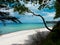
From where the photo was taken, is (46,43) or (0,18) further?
(0,18)

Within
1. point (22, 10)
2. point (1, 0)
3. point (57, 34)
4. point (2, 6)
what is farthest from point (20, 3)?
point (57, 34)

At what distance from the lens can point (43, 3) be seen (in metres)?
6.69

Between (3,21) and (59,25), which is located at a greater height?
(59,25)

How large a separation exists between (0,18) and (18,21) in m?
0.73

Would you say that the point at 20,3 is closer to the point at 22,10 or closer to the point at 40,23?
the point at 22,10

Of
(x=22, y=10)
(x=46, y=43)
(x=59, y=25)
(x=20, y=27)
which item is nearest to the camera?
(x=46, y=43)

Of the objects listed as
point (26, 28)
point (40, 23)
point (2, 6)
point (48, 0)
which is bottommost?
point (26, 28)

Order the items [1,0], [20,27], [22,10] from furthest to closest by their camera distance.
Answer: [20,27]
[1,0]
[22,10]

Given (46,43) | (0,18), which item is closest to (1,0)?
(0,18)

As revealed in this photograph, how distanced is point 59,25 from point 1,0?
2.49 metres

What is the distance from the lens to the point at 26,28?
30.2ft

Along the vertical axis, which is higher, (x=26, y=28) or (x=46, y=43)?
(x=46, y=43)

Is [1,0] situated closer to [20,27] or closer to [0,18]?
[0,18]

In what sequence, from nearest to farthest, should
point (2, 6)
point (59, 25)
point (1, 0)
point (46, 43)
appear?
1. point (46, 43)
2. point (59, 25)
3. point (1, 0)
4. point (2, 6)
